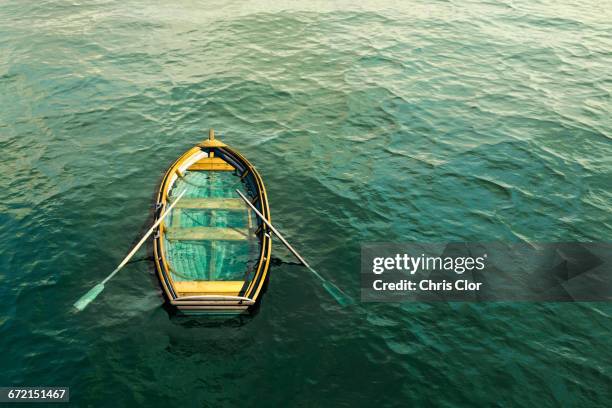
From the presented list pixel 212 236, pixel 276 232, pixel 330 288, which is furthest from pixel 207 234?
pixel 330 288

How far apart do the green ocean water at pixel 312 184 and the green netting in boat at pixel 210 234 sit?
1.44 m

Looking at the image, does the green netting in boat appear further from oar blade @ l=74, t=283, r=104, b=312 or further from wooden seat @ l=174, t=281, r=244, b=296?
oar blade @ l=74, t=283, r=104, b=312

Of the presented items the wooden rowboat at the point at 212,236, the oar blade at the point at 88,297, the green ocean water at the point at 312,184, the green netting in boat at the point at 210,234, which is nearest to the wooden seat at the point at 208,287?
the wooden rowboat at the point at 212,236

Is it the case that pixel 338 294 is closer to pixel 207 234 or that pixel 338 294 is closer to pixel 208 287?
pixel 208 287

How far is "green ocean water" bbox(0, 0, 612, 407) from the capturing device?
45.1ft

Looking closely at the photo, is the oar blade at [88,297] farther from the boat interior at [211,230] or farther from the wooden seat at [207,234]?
the wooden seat at [207,234]

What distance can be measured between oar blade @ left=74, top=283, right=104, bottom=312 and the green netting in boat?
94.2 inches

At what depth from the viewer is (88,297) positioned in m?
14.9

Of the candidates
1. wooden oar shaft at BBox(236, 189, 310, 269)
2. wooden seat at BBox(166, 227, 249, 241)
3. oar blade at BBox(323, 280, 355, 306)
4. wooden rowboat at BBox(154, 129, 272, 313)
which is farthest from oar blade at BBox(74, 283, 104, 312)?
oar blade at BBox(323, 280, 355, 306)

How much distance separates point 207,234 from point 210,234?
4.5 inches

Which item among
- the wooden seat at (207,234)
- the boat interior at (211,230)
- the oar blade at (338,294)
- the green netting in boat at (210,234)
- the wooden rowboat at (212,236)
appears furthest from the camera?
the wooden seat at (207,234)

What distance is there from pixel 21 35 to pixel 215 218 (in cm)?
3397

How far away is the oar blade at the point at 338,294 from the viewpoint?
15570mm

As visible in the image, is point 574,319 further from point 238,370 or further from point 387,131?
point 387,131
